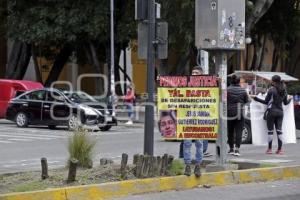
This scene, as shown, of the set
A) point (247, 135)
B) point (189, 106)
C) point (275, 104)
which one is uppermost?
point (275, 104)

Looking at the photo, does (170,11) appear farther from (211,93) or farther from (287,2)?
(211,93)

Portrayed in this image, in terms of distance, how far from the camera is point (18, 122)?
26000 millimetres

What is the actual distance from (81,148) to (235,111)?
4.73 meters

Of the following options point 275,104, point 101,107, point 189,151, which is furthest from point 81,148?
point 101,107

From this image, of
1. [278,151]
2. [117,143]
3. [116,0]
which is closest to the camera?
[278,151]

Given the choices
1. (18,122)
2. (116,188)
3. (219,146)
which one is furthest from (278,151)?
(18,122)

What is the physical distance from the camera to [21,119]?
25.9 m

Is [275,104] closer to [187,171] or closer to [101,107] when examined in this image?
[187,171]

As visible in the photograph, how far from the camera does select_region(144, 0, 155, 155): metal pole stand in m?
11.8

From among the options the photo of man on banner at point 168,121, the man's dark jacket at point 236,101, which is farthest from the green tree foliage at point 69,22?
the photo of man on banner at point 168,121

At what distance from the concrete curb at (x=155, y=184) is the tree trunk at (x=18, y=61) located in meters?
33.9

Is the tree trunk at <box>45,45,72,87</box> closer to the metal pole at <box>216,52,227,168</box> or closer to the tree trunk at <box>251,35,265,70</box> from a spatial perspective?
the tree trunk at <box>251,35,265,70</box>

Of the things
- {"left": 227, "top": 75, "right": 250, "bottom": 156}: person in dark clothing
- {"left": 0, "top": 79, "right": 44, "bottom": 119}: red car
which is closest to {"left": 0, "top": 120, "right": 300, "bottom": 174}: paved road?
{"left": 227, "top": 75, "right": 250, "bottom": 156}: person in dark clothing

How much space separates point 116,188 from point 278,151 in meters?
6.57
